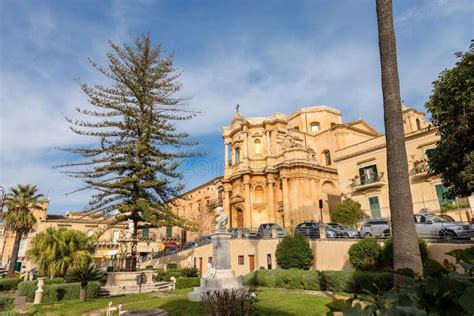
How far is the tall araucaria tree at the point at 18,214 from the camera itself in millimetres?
32772

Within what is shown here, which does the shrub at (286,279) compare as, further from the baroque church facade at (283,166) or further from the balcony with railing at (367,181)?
the baroque church facade at (283,166)

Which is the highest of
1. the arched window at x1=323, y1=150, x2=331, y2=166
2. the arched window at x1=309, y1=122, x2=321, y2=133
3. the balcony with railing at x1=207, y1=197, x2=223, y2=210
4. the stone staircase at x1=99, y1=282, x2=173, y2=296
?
the arched window at x1=309, y1=122, x2=321, y2=133

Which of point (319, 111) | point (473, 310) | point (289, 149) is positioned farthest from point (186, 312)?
point (319, 111)

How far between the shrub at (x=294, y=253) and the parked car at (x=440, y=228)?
22.5 feet

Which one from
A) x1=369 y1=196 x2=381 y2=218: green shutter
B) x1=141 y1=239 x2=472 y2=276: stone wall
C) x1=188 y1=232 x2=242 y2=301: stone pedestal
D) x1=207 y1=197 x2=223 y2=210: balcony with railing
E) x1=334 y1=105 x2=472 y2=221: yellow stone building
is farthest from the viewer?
x1=207 y1=197 x2=223 y2=210: balcony with railing

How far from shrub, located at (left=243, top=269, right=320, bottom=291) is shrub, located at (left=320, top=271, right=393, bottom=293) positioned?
622 millimetres

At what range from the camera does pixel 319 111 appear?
146ft

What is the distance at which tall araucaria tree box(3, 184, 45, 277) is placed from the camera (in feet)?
108

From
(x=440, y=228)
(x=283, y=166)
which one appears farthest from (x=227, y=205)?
(x=440, y=228)

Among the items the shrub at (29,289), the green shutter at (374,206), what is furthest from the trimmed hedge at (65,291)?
the green shutter at (374,206)

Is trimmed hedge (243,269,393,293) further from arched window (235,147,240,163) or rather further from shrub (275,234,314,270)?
arched window (235,147,240,163)

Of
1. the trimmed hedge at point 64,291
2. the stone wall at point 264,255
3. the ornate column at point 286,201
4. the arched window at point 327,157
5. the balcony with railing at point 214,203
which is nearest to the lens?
the stone wall at point 264,255

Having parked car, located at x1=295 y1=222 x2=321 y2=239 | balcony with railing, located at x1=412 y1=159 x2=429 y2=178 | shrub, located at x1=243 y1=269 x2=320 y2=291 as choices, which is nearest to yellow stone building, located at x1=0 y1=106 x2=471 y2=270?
balcony with railing, located at x1=412 y1=159 x2=429 y2=178

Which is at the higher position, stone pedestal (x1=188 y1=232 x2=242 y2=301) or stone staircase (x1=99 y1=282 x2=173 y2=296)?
stone pedestal (x1=188 y1=232 x2=242 y2=301)
